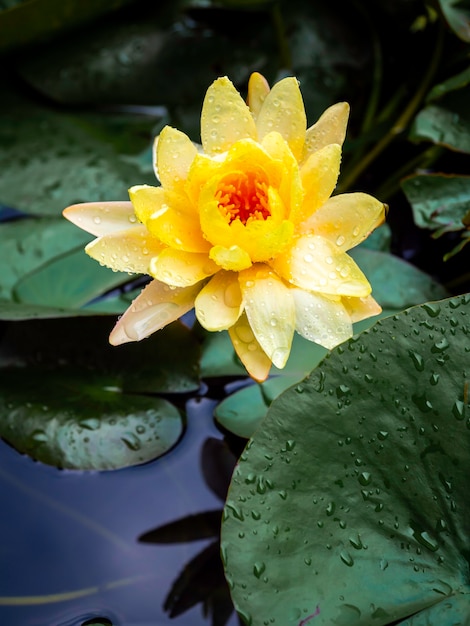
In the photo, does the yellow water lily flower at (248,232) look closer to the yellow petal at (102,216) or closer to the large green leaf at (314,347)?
the yellow petal at (102,216)

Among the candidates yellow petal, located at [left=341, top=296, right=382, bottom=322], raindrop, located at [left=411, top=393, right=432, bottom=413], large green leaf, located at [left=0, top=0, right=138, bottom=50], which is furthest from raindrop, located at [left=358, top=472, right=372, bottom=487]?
large green leaf, located at [left=0, top=0, right=138, bottom=50]

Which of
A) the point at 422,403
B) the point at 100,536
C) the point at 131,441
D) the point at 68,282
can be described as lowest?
the point at 100,536

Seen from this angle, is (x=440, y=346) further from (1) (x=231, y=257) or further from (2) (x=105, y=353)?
(2) (x=105, y=353)

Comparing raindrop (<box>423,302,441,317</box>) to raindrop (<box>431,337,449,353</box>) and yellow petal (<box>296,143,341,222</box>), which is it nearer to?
raindrop (<box>431,337,449,353</box>)

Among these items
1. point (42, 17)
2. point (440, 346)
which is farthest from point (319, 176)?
point (42, 17)

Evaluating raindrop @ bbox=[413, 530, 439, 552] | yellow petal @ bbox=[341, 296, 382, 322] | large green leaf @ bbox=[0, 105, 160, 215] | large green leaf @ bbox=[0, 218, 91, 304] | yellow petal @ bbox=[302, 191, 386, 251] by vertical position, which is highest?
yellow petal @ bbox=[302, 191, 386, 251]

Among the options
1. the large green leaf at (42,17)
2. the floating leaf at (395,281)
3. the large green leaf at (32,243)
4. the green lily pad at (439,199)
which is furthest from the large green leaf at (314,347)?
the large green leaf at (42,17)
